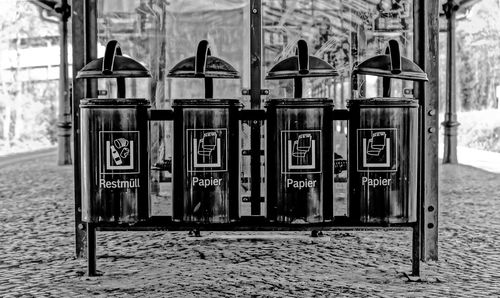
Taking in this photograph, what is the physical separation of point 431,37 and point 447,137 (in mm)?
9619

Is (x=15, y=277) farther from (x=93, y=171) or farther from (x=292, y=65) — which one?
(x=292, y=65)

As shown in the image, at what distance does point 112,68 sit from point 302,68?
1237 mm

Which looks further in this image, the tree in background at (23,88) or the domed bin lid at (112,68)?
the tree in background at (23,88)

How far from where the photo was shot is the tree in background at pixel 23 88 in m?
21.3

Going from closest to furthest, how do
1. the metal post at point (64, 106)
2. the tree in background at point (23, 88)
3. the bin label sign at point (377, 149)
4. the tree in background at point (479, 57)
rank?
the bin label sign at point (377, 149) → the metal post at point (64, 106) → the tree in background at point (479, 57) → the tree in background at point (23, 88)

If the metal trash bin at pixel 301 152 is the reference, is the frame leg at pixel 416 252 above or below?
below

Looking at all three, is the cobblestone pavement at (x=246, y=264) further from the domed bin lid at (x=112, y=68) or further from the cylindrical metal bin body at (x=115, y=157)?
the domed bin lid at (x=112, y=68)

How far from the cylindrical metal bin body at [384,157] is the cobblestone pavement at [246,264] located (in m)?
0.47

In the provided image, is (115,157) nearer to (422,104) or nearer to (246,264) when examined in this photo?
(246,264)

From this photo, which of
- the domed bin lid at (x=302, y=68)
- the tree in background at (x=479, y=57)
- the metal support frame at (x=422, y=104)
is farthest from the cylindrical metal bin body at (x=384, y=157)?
the tree in background at (x=479, y=57)

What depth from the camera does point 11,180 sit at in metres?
12.0

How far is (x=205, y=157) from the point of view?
4480 mm

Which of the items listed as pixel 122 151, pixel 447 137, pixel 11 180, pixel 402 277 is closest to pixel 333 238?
pixel 402 277

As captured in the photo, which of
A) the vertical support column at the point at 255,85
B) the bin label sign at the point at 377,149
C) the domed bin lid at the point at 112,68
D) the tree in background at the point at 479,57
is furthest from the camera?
the tree in background at the point at 479,57
